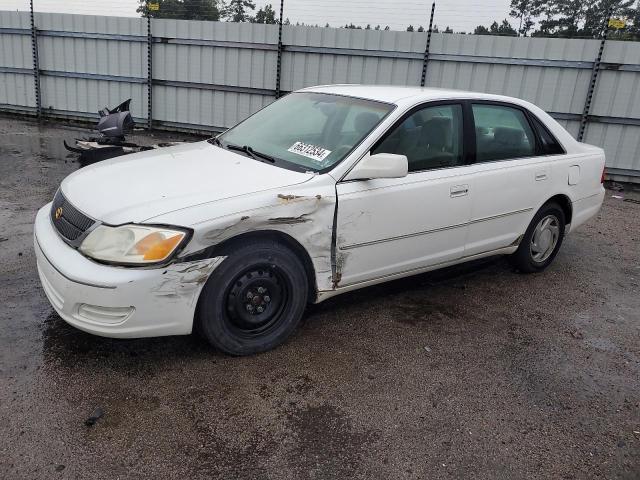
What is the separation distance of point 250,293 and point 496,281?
2.59 meters

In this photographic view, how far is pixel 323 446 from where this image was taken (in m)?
2.59

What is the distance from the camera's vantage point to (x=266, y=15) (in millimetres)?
11141

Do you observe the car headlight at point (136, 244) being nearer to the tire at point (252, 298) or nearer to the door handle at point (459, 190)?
the tire at point (252, 298)

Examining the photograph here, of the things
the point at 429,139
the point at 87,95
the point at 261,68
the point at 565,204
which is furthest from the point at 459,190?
the point at 87,95

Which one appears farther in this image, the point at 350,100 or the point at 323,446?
the point at 350,100

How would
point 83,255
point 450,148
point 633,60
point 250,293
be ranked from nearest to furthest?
1. point 83,255
2. point 250,293
3. point 450,148
4. point 633,60

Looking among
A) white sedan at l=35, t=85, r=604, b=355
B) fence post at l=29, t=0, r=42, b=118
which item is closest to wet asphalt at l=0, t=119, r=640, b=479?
white sedan at l=35, t=85, r=604, b=355

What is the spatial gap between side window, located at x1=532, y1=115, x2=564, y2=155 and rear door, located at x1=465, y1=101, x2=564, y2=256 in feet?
0.10

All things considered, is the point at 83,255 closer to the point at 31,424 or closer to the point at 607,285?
the point at 31,424

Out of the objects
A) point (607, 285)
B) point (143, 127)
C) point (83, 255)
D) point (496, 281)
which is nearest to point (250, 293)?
point (83, 255)

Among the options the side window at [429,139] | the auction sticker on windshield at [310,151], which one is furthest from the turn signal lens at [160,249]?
the side window at [429,139]

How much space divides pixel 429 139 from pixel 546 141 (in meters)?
1.43

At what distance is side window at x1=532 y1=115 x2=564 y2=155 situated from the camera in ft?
15.4

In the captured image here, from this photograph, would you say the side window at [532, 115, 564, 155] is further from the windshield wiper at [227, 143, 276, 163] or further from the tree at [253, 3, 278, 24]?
the tree at [253, 3, 278, 24]
